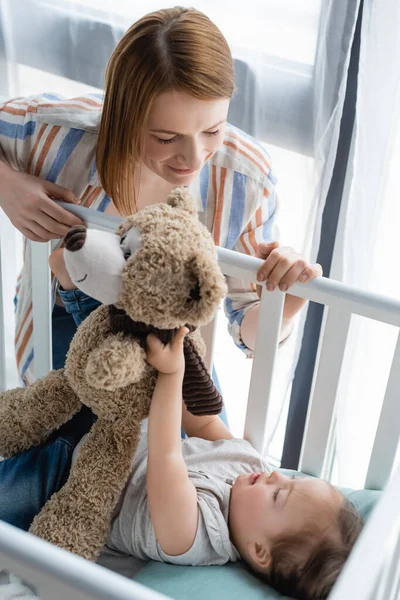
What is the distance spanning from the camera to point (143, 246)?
655 mm

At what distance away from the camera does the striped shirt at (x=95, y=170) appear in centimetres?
100

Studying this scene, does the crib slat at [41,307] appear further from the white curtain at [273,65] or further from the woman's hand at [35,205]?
the white curtain at [273,65]

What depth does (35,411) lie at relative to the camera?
2.81 ft

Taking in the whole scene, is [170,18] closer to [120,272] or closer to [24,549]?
[120,272]

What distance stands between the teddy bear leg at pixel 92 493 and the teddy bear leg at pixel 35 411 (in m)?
0.07

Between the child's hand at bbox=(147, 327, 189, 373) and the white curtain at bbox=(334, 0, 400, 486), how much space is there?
49 centimetres

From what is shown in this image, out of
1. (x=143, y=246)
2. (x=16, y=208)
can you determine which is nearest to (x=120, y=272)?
(x=143, y=246)

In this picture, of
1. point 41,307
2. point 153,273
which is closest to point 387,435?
point 153,273

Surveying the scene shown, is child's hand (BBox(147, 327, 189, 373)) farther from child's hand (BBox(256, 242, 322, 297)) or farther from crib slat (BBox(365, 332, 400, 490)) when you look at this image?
crib slat (BBox(365, 332, 400, 490))

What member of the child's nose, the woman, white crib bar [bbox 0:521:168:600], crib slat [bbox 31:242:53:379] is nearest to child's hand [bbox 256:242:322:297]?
the woman

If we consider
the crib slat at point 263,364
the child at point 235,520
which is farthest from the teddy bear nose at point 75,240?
the crib slat at point 263,364

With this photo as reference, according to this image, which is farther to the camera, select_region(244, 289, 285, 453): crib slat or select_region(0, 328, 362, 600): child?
select_region(244, 289, 285, 453): crib slat

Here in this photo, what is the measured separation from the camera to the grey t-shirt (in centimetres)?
83

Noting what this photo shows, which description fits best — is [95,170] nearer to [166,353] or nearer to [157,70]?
[157,70]
